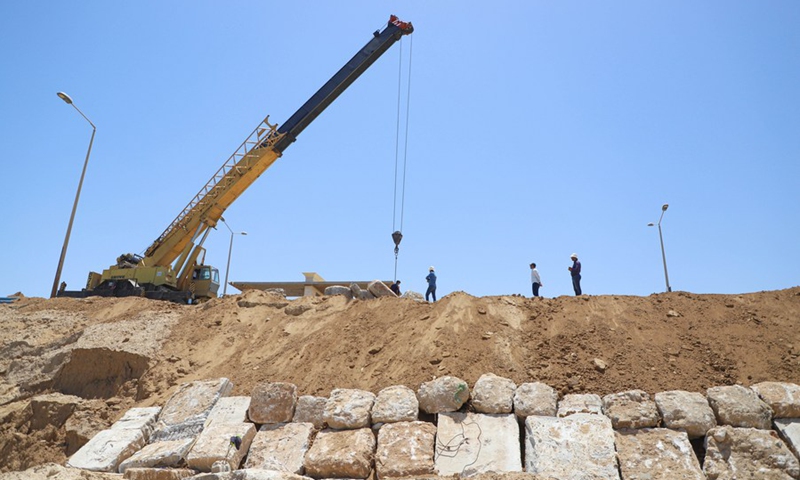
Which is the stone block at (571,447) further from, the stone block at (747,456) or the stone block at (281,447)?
the stone block at (281,447)

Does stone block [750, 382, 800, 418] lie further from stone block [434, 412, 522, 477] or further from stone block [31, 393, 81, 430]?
stone block [31, 393, 81, 430]

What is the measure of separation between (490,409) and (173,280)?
14.5m

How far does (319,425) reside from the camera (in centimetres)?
813

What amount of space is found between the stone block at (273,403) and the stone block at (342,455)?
847 mm

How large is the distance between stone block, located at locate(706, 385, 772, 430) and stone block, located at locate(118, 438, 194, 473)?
735 cm

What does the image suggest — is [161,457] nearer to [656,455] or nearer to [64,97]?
[656,455]

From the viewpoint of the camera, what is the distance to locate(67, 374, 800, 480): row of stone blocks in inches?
256

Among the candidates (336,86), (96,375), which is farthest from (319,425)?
(336,86)

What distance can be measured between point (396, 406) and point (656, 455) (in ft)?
11.4

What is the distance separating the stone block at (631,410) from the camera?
22.9ft

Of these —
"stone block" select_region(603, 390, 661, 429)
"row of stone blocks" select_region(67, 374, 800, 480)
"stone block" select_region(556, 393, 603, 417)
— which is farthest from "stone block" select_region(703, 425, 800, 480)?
"stone block" select_region(556, 393, 603, 417)

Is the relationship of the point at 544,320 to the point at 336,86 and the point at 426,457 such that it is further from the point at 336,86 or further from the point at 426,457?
the point at 336,86

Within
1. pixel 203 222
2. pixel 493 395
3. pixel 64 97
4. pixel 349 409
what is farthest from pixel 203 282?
pixel 493 395

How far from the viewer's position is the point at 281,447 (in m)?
7.75
